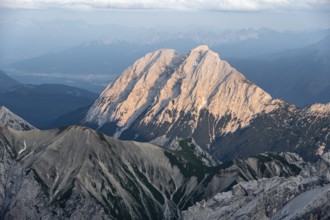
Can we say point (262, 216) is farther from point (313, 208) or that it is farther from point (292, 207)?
point (313, 208)

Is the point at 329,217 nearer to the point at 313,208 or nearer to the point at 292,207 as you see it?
the point at 313,208

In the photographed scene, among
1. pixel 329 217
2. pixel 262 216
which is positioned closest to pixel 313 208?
pixel 329 217

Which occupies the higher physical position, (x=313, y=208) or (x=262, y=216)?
(x=313, y=208)

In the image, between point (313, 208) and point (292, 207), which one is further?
point (292, 207)

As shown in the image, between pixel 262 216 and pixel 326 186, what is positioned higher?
pixel 326 186

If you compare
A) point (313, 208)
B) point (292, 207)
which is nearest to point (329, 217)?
point (313, 208)

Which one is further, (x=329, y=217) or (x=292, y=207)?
(x=292, y=207)

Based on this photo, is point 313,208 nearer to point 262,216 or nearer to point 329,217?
point 329,217

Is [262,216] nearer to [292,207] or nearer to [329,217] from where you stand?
[292,207]
